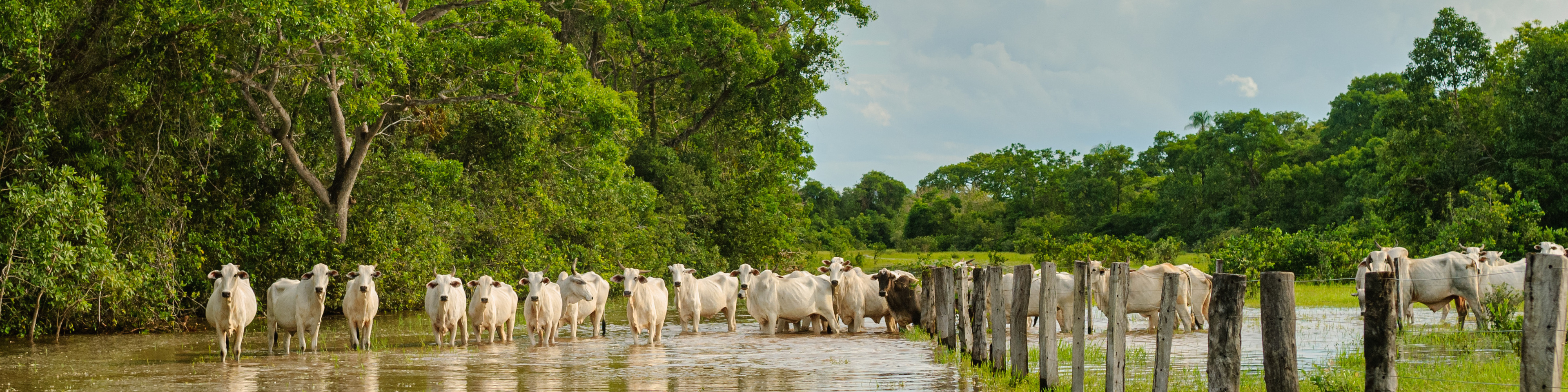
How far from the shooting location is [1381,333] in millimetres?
5418

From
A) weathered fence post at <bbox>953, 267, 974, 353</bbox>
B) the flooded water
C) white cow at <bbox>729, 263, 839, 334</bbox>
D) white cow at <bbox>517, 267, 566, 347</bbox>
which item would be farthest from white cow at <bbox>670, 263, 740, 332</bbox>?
weathered fence post at <bbox>953, 267, 974, 353</bbox>

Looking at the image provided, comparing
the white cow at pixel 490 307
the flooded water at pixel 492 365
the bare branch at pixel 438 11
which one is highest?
the bare branch at pixel 438 11

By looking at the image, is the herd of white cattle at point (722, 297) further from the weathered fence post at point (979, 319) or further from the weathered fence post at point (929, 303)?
the weathered fence post at point (929, 303)

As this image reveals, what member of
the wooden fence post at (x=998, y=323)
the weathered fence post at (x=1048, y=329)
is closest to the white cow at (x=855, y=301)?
the wooden fence post at (x=998, y=323)

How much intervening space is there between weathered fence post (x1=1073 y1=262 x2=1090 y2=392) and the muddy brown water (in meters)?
1.79

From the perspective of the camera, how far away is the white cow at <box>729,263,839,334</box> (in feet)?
57.5

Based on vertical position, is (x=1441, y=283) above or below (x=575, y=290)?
above

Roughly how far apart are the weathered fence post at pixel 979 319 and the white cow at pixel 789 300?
214 inches

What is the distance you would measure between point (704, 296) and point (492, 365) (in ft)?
21.0

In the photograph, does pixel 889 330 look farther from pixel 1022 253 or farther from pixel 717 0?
pixel 1022 253

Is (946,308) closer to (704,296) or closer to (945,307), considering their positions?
(945,307)

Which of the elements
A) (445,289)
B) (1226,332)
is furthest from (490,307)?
(1226,332)

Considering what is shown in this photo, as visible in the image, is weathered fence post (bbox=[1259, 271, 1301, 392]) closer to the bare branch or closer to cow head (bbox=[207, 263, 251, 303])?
cow head (bbox=[207, 263, 251, 303])

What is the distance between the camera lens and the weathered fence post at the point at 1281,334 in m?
5.86
